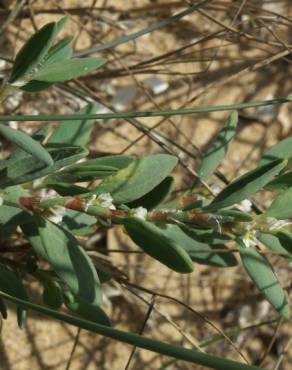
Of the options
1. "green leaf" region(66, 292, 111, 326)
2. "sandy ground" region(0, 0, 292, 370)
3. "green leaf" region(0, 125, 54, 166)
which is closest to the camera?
"green leaf" region(0, 125, 54, 166)

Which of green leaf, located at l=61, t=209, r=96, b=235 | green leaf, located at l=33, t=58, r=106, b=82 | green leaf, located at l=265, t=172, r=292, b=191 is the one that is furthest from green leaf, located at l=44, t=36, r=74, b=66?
green leaf, located at l=265, t=172, r=292, b=191

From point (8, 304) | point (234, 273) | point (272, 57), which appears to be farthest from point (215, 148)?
point (234, 273)

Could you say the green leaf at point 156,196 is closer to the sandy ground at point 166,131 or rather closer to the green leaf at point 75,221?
the green leaf at point 75,221

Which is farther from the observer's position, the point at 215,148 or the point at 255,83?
the point at 255,83

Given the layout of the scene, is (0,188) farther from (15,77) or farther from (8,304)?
(8,304)

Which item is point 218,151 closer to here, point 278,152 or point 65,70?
point 278,152

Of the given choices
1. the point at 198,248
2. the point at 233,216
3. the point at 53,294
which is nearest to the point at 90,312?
the point at 53,294

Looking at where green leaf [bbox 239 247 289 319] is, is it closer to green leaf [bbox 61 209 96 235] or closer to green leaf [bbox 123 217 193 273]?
green leaf [bbox 123 217 193 273]
